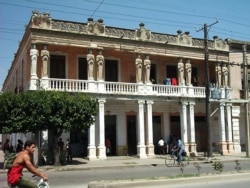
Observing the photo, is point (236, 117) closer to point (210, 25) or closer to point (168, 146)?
point (168, 146)

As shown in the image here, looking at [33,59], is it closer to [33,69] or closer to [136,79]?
[33,69]

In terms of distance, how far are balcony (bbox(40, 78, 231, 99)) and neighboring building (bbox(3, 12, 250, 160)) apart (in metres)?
0.07

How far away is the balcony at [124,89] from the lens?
24781 millimetres

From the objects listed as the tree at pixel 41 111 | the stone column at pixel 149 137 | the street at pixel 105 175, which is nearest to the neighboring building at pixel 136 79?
the stone column at pixel 149 137

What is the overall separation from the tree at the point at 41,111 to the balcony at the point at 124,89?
3.29 metres

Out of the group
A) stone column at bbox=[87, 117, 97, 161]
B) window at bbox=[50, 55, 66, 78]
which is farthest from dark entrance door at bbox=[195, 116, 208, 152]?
window at bbox=[50, 55, 66, 78]

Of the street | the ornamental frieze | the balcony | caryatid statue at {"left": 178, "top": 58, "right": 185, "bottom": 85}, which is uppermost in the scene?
the ornamental frieze

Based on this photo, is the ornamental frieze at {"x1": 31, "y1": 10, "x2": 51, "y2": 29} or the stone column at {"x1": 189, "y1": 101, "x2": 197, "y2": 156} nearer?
the ornamental frieze at {"x1": 31, "y1": 10, "x2": 51, "y2": 29}

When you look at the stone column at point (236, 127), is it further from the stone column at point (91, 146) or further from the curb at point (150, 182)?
the curb at point (150, 182)

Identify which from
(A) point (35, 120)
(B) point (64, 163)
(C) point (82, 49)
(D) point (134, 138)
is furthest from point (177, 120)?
(A) point (35, 120)

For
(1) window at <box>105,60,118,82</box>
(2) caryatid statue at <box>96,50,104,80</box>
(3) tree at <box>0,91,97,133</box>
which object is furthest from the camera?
(1) window at <box>105,60,118,82</box>

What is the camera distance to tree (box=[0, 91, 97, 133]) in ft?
65.3

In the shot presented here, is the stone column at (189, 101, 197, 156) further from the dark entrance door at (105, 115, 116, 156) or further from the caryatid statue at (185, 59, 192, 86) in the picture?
the dark entrance door at (105, 115, 116, 156)

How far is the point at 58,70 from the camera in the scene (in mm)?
27047
